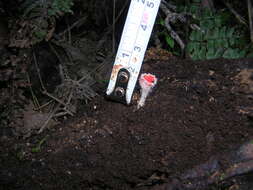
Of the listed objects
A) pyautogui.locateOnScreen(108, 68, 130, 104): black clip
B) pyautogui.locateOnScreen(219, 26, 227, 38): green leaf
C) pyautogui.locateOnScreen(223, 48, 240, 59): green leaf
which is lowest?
pyautogui.locateOnScreen(108, 68, 130, 104): black clip

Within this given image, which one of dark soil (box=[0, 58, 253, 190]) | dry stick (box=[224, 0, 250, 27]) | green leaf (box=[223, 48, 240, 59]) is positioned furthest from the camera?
dry stick (box=[224, 0, 250, 27])

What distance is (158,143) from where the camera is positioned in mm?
1696

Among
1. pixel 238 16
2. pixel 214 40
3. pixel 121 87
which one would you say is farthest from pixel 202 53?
pixel 121 87

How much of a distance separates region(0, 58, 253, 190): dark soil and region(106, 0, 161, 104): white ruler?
0.66 feet

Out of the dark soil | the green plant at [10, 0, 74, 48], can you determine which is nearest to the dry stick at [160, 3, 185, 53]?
the dark soil

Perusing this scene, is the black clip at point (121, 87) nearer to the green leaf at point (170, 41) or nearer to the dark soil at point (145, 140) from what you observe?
the dark soil at point (145, 140)

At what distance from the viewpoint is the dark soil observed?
1661 millimetres

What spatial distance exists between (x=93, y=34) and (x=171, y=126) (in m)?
1.00

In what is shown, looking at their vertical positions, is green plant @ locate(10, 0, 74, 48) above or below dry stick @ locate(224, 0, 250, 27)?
below

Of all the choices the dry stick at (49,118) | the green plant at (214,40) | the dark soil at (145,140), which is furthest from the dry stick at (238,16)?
the dry stick at (49,118)

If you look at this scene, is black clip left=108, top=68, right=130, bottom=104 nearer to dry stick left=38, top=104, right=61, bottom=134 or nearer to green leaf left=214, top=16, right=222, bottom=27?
dry stick left=38, top=104, right=61, bottom=134

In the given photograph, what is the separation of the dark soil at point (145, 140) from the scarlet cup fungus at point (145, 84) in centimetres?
4

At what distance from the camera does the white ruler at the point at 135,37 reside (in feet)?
6.31

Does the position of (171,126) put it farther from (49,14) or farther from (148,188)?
(49,14)
